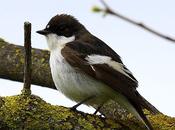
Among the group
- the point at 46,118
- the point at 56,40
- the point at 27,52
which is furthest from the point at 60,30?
the point at 46,118

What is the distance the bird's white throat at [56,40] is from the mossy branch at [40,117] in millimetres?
1644

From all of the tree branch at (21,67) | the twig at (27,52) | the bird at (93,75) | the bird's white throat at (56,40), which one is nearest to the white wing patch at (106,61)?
the bird at (93,75)

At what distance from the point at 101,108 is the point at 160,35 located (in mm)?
3552

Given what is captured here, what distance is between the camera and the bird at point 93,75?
14.9 feet

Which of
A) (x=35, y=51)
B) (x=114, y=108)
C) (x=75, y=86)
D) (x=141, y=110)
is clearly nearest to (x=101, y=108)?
(x=114, y=108)

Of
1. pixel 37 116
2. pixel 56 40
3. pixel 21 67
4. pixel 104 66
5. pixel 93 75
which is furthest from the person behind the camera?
pixel 21 67

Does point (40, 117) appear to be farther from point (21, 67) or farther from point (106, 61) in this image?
point (21, 67)

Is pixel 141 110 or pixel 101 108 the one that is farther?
pixel 101 108

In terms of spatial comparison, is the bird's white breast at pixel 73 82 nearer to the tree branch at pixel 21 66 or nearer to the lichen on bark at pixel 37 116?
the tree branch at pixel 21 66

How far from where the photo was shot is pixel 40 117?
3510mm

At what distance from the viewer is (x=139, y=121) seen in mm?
4195

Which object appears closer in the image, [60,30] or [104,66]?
[104,66]

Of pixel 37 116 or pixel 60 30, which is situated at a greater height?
pixel 60 30

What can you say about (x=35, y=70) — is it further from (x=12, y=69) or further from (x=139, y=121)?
(x=139, y=121)
